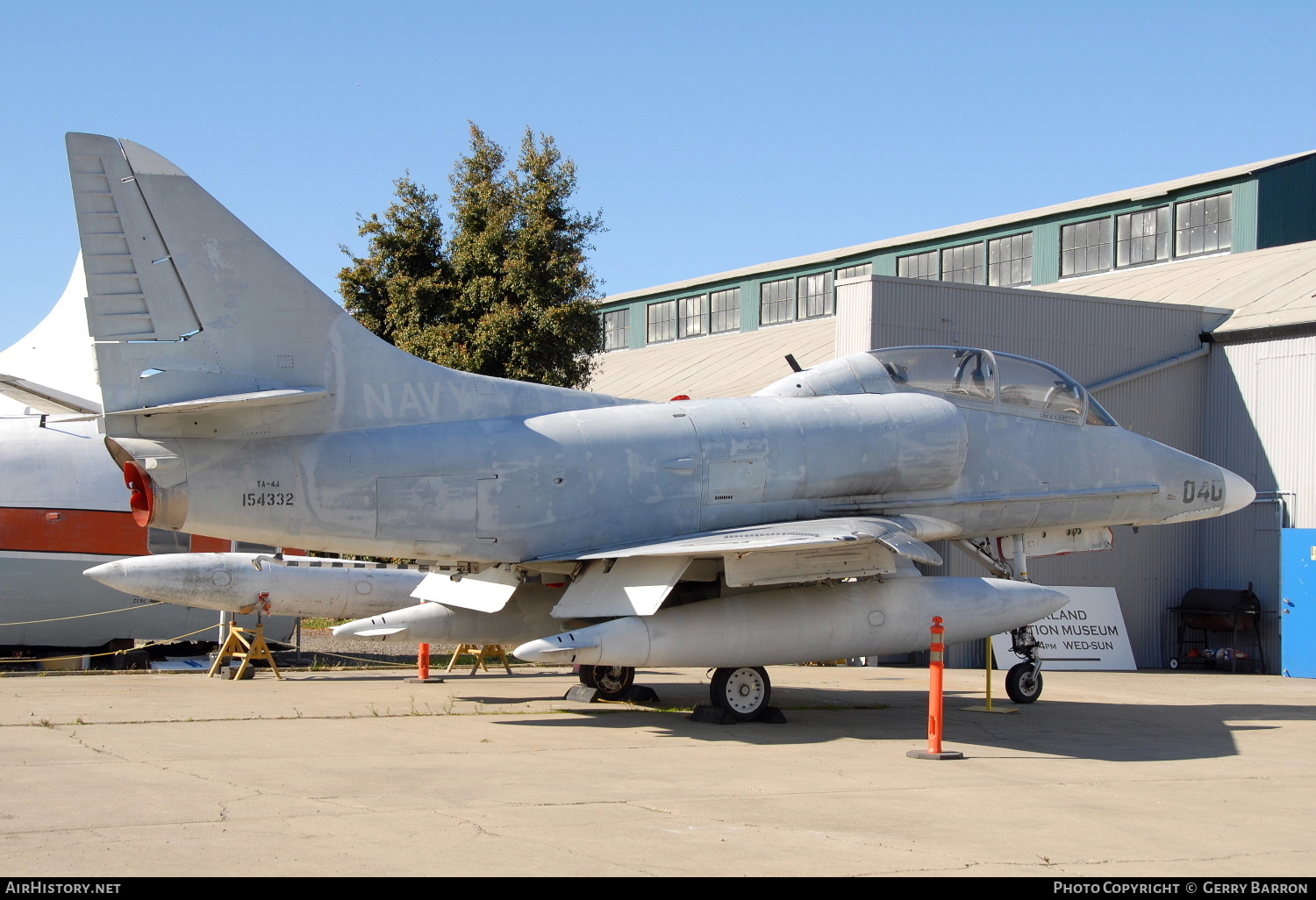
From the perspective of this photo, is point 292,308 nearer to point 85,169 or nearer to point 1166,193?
point 85,169

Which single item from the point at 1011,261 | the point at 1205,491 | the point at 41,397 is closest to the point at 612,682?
the point at 41,397

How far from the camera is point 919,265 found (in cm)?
3784

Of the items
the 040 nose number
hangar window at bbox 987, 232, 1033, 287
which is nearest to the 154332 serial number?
the 040 nose number

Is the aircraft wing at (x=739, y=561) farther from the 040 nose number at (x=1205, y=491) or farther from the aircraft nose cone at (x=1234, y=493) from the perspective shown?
the aircraft nose cone at (x=1234, y=493)

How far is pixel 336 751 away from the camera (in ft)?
31.9

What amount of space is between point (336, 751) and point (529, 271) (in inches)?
561

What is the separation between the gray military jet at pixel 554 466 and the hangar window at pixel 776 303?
27423mm

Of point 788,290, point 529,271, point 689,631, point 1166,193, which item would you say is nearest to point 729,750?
point 689,631

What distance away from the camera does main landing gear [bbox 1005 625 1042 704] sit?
14.5 meters

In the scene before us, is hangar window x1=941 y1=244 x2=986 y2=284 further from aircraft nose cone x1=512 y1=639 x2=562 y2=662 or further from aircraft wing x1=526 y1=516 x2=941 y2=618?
aircraft nose cone x1=512 y1=639 x2=562 y2=662

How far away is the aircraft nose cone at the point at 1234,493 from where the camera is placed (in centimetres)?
1542

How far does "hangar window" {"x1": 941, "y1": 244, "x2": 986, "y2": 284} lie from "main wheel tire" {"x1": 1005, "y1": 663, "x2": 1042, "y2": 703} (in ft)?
74.2

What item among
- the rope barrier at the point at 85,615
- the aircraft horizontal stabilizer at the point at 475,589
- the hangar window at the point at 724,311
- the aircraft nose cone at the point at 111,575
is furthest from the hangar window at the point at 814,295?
the aircraft horizontal stabilizer at the point at 475,589

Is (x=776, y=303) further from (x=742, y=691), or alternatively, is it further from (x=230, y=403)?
(x=230, y=403)
